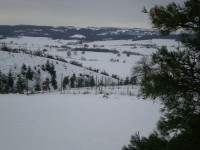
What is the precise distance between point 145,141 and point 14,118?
2235cm

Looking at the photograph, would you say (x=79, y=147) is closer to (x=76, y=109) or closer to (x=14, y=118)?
(x=14, y=118)

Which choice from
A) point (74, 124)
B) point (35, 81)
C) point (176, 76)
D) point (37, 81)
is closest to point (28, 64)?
point (35, 81)

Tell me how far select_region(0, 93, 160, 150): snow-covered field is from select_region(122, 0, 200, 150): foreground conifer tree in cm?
1166

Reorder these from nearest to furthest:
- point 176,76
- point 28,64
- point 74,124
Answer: point 176,76
point 74,124
point 28,64

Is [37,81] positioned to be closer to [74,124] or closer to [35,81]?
[35,81]

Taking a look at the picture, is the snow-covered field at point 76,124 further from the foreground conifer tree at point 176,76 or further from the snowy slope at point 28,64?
the snowy slope at point 28,64

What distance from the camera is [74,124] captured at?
26.2m

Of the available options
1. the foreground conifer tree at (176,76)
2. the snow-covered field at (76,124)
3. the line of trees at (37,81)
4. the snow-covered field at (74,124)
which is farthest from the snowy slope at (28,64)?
the foreground conifer tree at (176,76)

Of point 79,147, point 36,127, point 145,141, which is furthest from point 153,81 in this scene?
point 36,127

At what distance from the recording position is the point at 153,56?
728cm

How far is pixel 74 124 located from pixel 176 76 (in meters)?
20.0

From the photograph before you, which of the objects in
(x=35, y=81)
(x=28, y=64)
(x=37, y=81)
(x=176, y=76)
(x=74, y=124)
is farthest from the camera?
(x=28, y=64)

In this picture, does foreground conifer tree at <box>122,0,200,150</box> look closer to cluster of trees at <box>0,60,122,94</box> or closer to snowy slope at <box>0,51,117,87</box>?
cluster of trees at <box>0,60,122,94</box>

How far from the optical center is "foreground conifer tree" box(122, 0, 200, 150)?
6934 millimetres
